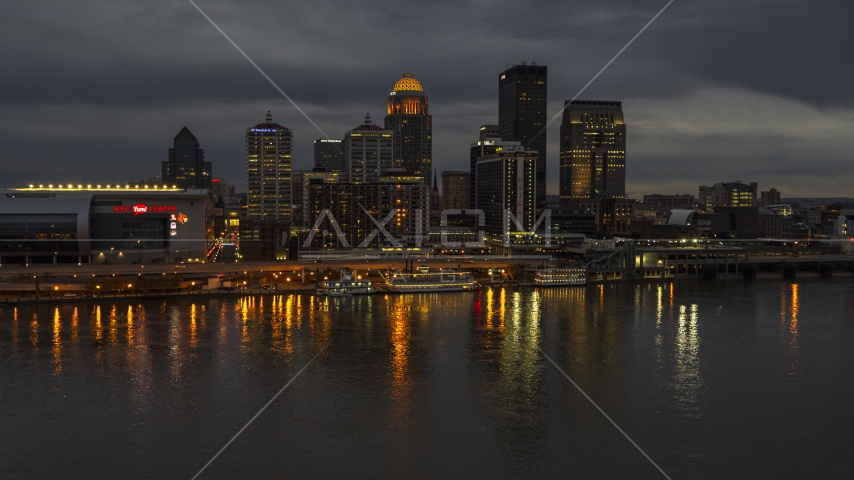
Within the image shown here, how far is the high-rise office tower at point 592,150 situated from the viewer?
112938 mm

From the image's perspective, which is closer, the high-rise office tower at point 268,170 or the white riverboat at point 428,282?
the white riverboat at point 428,282

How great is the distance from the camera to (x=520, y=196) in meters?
76.8

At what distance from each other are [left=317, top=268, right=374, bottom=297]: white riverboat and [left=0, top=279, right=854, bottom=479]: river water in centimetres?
409

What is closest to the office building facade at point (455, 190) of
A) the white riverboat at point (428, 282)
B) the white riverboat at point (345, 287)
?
the white riverboat at point (428, 282)

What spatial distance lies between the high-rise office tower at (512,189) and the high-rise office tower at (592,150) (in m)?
32.0

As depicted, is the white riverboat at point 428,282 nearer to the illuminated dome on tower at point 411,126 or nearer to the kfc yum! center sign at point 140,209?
the kfc yum! center sign at point 140,209

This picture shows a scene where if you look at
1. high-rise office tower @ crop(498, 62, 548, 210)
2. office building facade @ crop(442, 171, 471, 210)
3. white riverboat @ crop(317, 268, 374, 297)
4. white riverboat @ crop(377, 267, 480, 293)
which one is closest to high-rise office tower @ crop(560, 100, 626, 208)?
high-rise office tower @ crop(498, 62, 548, 210)

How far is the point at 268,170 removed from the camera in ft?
307

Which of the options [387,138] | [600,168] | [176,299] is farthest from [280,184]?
[176,299]

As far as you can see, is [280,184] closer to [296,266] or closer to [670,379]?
[296,266]

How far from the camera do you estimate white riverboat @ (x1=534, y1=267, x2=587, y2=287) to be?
40.6 m

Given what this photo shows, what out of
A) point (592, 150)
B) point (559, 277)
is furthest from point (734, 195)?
point (559, 277)

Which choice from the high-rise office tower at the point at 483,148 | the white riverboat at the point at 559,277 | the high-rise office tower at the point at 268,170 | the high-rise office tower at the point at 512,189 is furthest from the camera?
the high-rise office tower at the point at 268,170

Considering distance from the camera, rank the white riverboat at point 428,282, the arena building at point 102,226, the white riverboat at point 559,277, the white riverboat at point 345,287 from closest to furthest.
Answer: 1. the white riverboat at point 345,287
2. the white riverboat at point 428,282
3. the white riverboat at point 559,277
4. the arena building at point 102,226
